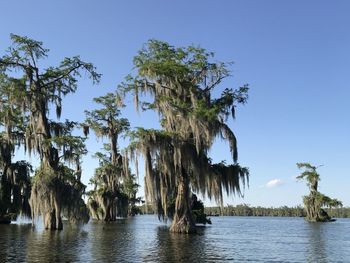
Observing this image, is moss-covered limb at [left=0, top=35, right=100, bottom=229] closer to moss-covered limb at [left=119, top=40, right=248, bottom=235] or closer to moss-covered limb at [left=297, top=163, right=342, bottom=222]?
moss-covered limb at [left=119, top=40, right=248, bottom=235]

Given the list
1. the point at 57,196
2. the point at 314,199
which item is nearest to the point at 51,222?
the point at 57,196

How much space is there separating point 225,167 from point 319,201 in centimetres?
5073

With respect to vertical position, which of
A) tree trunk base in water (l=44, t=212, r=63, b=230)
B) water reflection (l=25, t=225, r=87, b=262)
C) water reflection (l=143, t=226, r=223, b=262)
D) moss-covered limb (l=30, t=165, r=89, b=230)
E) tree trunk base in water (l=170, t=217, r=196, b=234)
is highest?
moss-covered limb (l=30, t=165, r=89, b=230)

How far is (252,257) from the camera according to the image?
2073cm

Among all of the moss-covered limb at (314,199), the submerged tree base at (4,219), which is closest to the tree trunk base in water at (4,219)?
the submerged tree base at (4,219)

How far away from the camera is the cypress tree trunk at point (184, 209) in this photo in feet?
111

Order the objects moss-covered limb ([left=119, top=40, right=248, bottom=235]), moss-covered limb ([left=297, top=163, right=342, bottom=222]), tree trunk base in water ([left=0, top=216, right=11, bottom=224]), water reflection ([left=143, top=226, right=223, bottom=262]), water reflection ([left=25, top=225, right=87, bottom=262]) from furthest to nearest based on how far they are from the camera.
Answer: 1. moss-covered limb ([left=297, top=163, right=342, bottom=222])
2. tree trunk base in water ([left=0, top=216, right=11, bottom=224])
3. moss-covered limb ([left=119, top=40, right=248, bottom=235])
4. water reflection ([left=143, top=226, right=223, bottom=262])
5. water reflection ([left=25, top=225, right=87, bottom=262])

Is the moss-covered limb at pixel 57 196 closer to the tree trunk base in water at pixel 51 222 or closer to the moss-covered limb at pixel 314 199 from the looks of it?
the tree trunk base in water at pixel 51 222

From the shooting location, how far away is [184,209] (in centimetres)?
3394

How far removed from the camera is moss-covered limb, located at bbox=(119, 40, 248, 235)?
32062 millimetres

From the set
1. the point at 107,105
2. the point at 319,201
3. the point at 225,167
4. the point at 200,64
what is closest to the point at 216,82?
the point at 200,64

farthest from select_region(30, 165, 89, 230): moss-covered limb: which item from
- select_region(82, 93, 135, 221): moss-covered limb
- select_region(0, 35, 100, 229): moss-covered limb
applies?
select_region(82, 93, 135, 221): moss-covered limb

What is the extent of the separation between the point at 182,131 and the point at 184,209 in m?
6.02

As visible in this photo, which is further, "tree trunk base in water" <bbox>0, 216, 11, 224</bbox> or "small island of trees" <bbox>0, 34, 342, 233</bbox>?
"tree trunk base in water" <bbox>0, 216, 11, 224</bbox>
